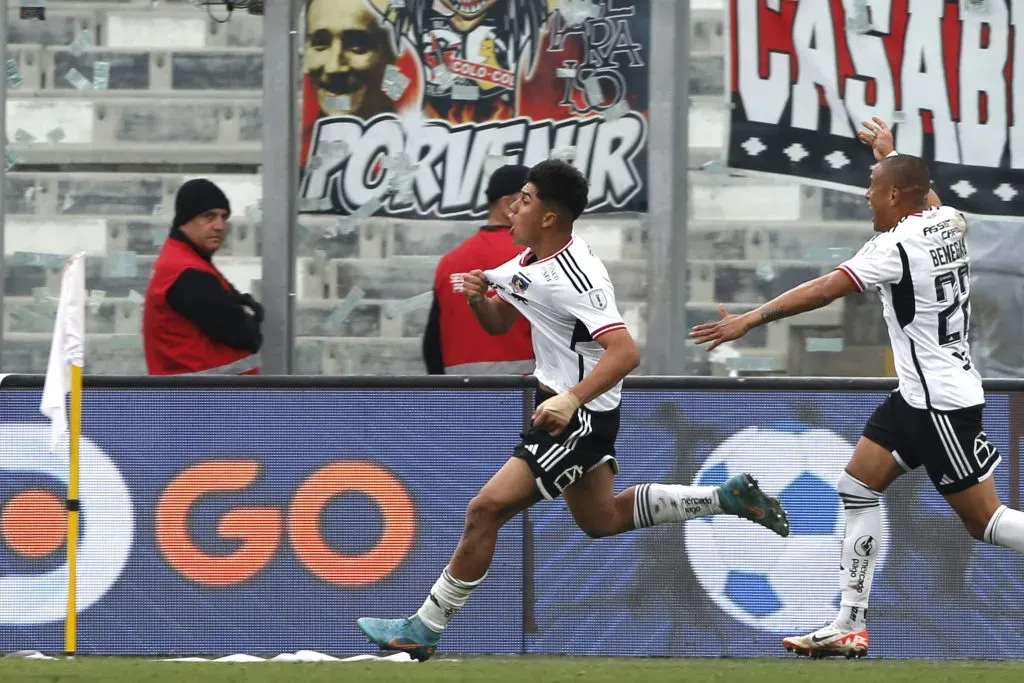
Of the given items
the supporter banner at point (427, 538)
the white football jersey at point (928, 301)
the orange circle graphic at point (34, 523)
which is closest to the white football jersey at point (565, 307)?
the white football jersey at point (928, 301)

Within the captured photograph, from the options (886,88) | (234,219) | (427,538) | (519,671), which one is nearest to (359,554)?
(427,538)

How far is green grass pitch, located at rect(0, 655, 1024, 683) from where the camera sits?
21.3 ft

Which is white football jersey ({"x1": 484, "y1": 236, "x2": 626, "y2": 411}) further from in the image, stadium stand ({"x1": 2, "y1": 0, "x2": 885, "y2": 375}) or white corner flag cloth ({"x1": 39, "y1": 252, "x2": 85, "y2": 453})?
stadium stand ({"x1": 2, "y1": 0, "x2": 885, "y2": 375})

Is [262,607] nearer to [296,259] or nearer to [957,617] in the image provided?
[296,259]

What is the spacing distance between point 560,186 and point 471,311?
6.58ft

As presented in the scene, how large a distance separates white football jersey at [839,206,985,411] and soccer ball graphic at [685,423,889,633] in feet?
3.70

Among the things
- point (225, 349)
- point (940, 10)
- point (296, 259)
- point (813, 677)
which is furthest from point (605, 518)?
point (940, 10)

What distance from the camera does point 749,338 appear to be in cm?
941

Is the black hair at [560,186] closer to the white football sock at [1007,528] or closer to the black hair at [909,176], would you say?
the black hair at [909,176]

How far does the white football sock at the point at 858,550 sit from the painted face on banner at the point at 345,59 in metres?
3.77

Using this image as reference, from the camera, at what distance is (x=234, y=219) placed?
9469mm

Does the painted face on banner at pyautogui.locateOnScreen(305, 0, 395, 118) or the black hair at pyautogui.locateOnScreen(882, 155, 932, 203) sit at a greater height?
the painted face on banner at pyautogui.locateOnScreen(305, 0, 395, 118)

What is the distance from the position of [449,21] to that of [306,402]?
2.60 m

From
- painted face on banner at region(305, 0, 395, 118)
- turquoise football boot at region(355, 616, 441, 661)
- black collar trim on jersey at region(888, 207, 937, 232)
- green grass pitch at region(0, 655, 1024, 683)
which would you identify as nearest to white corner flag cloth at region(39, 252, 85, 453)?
green grass pitch at region(0, 655, 1024, 683)
